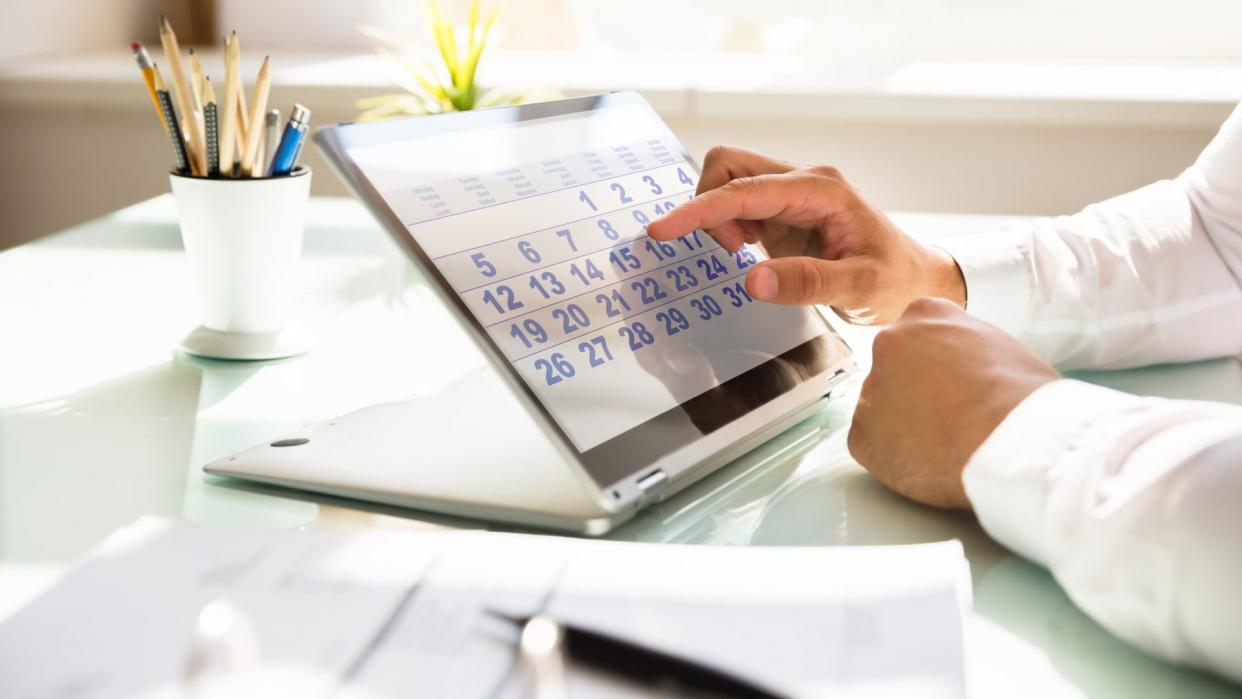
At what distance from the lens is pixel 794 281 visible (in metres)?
0.71

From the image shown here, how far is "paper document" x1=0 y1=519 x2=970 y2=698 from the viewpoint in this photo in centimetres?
40

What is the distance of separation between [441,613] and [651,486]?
15 cm

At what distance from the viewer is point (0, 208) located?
246 centimetres

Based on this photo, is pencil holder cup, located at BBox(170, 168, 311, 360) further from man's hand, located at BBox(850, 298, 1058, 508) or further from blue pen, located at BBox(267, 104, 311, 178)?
man's hand, located at BBox(850, 298, 1058, 508)

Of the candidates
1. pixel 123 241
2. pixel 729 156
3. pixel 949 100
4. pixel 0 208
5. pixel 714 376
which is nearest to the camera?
pixel 714 376

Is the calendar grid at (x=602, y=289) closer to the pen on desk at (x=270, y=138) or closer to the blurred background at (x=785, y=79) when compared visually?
the pen on desk at (x=270, y=138)

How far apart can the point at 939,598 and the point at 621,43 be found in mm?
2288

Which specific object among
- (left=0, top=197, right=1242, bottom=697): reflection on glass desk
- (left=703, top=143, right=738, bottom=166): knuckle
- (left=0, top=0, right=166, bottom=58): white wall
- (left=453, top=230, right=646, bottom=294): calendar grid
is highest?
(left=703, top=143, right=738, bottom=166): knuckle

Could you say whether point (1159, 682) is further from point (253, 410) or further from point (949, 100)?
point (949, 100)

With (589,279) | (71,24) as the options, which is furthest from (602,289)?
(71,24)

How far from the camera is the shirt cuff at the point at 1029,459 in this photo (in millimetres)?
515

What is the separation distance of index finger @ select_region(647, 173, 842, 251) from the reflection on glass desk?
0.12m

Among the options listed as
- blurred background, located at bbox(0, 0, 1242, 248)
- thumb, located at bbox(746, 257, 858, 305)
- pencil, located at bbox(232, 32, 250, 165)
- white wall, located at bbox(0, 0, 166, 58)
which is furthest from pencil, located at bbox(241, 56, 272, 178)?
white wall, located at bbox(0, 0, 166, 58)

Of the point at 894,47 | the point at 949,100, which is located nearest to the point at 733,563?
the point at 949,100
